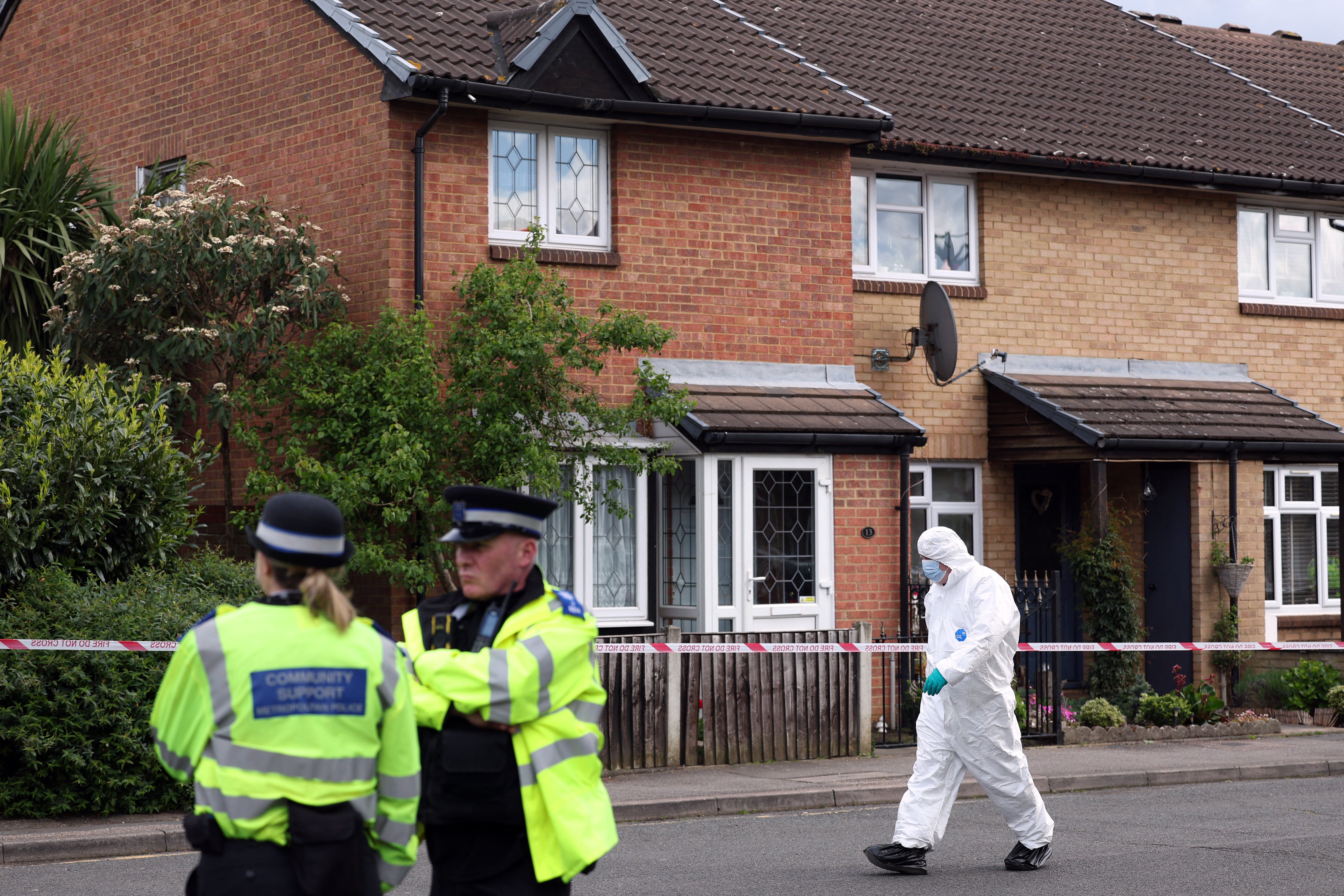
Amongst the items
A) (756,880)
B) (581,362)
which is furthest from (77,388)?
(756,880)

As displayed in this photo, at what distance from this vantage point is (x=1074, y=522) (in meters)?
17.2

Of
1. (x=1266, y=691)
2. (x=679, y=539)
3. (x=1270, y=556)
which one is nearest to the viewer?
(x=679, y=539)

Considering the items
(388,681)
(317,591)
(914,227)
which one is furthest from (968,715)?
(914,227)

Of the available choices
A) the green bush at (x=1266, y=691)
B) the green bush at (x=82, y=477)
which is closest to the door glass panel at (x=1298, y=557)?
the green bush at (x=1266, y=691)

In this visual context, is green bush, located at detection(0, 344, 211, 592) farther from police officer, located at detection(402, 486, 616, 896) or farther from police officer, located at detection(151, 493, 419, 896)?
police officer, located at detection(151, 493, 419, 896)

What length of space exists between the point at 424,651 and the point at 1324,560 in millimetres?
15981

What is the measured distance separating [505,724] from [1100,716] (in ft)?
34.7

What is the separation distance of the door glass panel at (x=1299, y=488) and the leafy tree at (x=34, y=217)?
1214 centimetres

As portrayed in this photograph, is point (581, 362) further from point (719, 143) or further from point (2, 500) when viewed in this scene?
point (2, 500)

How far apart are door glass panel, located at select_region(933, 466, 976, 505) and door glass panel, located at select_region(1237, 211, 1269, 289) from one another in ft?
12.6

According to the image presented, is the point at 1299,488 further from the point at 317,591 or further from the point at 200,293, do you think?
the point at 317,591

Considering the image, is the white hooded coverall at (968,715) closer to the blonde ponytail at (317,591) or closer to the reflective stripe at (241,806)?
the blonde ponytail at (317,591)

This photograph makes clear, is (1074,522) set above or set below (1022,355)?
below

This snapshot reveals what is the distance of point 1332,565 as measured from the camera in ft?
60.7
